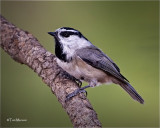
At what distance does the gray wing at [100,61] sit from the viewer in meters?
2.42

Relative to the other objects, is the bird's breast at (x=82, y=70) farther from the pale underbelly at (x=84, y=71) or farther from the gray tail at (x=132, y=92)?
the gray tail at (x=132, y=92)

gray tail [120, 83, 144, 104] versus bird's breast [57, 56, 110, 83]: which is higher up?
bird's breast [57, 56, 110, 83]

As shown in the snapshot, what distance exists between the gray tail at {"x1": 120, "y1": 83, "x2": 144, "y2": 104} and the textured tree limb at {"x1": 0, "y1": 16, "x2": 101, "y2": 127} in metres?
0.54

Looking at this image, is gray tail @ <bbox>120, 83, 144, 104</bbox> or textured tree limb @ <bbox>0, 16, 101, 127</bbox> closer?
textured tree limb @ <bbox>0, 16, 101, 127</bbox>

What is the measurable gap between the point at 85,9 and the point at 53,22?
45 cm

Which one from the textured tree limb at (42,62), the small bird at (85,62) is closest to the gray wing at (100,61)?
the small bird at (85,62)

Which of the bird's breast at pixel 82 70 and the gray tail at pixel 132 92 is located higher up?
the bird's breast at pixel 82 70

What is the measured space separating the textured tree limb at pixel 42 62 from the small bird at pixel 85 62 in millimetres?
99

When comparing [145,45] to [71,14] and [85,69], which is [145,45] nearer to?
[85,69]

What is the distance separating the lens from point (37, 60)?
2361 mm

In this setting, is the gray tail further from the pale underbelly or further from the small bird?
the pale underbelly

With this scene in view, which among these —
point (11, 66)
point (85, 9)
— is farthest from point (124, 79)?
point (11, 66)

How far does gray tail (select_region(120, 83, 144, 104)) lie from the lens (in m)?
2.39

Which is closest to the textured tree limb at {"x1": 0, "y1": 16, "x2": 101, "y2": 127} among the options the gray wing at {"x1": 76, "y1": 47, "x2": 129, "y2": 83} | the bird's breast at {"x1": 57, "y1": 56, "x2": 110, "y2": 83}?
the bird's breast at {"x1": 57, "y1": 56, "x2": 110, "y2": 83}
